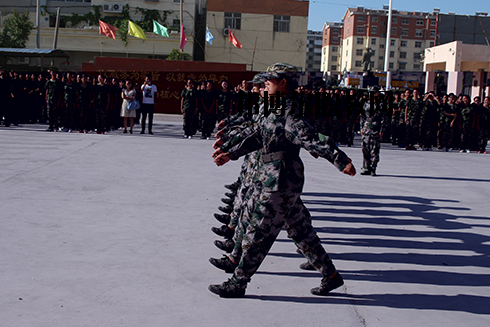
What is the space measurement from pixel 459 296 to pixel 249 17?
154ft

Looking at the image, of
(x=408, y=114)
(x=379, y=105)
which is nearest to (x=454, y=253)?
(x=379, y=105)

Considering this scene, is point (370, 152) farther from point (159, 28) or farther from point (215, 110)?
point (159, 28)

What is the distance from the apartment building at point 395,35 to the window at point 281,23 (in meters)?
56.3

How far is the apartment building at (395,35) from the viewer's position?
10112 cm

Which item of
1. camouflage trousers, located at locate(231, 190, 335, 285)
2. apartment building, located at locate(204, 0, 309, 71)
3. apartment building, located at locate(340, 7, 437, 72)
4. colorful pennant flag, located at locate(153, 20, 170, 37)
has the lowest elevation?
camouflage trousers, located at locate(231, 190, 335, 285)

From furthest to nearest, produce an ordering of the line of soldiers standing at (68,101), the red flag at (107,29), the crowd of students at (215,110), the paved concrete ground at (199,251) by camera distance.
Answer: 1. the red flag at (107,29)
2. the crowd of students at (215,110)
3. the line of soldiers standing at (68,101)
4. the paved concrete ground at (199,251)

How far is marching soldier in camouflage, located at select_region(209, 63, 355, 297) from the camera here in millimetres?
4102

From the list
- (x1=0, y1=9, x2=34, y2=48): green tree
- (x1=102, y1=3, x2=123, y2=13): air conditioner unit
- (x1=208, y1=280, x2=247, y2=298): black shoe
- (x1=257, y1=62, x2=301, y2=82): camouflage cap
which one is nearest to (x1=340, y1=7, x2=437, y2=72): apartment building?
(x1=102, y1=3, x2=123, y2=13): air conditioner unit

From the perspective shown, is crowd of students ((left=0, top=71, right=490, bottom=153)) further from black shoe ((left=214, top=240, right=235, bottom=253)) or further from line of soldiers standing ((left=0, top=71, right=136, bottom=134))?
black shoe ((left=214, top=240, right=235, bottom=253))

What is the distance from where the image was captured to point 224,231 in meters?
5.91

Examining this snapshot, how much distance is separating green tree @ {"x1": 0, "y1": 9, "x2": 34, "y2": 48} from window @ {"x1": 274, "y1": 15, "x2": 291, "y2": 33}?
2175 cm

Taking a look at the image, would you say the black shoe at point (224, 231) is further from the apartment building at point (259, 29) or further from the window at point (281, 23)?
the window at point (281, 23)

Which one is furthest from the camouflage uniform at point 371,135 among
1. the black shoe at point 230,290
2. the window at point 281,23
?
the window at point 281,23

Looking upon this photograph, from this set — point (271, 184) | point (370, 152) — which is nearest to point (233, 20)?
point (370, 152)
